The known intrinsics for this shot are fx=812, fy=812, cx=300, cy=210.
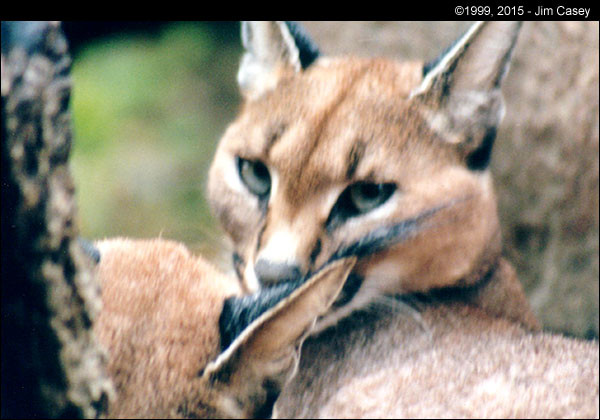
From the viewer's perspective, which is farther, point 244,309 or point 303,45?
point 303,45

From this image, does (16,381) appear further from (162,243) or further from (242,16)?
(242,16)

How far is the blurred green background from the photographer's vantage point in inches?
241

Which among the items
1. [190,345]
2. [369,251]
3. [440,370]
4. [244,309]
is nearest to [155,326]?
[190,345]

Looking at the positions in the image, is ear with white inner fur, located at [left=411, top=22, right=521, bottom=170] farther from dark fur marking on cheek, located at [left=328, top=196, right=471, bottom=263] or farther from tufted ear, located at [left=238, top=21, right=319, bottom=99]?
tufted ear, located at [left=238, top=21, right=319, bottom=99]

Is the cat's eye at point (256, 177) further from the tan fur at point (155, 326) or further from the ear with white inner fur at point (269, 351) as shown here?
the ear with white inner fur at point (269, 351)

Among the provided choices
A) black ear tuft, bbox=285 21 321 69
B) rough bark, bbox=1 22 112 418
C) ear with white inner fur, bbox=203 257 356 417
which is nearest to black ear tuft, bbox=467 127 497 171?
black ear tuft, bbox=285 21 321 69

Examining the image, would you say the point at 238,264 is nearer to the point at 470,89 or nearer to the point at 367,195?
the point at 367,195

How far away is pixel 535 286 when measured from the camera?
4625 millimetres

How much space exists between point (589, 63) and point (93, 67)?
3.98 metres

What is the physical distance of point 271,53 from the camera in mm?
3178

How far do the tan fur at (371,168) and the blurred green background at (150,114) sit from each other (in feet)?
9.06

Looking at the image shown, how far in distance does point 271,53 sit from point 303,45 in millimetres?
129

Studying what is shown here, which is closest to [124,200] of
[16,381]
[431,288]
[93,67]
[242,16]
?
[93,67]

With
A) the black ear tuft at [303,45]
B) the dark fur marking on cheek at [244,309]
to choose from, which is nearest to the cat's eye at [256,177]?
the black ear tuft at [303,45]
